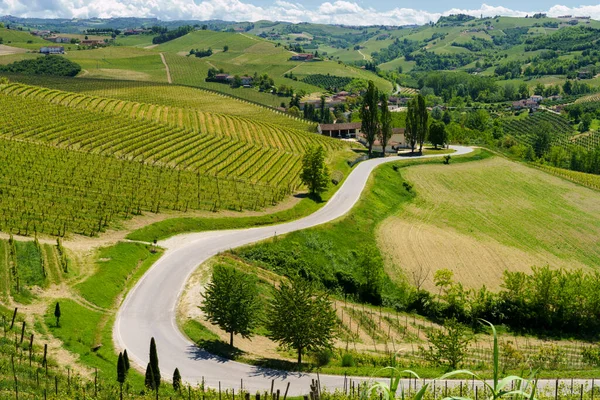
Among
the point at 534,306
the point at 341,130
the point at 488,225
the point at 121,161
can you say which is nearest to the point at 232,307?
the point at 534,306

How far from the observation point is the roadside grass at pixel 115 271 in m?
46.1

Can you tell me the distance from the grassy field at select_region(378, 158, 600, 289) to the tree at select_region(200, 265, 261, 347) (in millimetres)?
27677

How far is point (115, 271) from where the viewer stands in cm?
5041

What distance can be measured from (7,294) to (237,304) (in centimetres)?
1780

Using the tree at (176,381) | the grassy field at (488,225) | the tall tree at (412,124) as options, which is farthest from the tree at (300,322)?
the tall tree at (412,124)

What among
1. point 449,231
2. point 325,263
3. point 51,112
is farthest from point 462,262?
point 51,112

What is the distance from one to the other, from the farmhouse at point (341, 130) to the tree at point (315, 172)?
63.4 meters

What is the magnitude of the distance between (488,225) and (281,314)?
54605 mm

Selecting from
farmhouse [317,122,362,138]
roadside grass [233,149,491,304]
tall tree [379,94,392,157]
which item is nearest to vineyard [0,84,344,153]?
tall tree [379,94,392,157]

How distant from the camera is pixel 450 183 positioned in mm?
105125

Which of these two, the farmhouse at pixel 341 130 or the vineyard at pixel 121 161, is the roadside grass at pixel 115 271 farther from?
the farmhouse at pixel 341 130

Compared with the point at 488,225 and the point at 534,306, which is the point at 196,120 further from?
the point at 534,306

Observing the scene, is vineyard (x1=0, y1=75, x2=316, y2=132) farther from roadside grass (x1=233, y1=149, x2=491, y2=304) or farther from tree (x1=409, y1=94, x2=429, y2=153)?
roadside grass (x1=233, y1=149, x2=491, y2=304)

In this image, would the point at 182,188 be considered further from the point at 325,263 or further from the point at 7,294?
the point at 7,294
